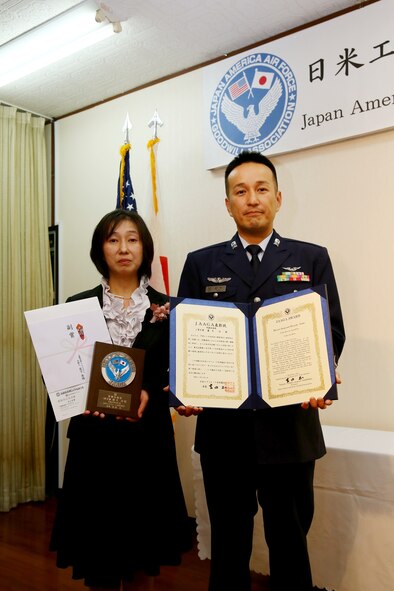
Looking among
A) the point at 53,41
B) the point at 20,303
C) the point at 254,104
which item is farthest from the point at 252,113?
the point at 20,303

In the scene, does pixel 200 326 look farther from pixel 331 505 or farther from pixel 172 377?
pixel 331 505

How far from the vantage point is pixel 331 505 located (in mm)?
1926

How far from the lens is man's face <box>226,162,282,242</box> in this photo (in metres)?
1.58

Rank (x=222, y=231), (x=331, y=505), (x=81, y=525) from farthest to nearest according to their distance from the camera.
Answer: (x=222, y=231), (x=331, y=505), (x=81, y=525)

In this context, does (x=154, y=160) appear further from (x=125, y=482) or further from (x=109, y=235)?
(x=125, y=482)

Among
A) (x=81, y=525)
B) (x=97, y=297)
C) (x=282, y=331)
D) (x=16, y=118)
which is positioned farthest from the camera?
(x=16, y=118)

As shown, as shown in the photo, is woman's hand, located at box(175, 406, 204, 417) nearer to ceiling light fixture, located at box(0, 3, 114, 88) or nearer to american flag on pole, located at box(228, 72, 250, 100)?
american flag on pole, located at box(228, 72, 250, 100)

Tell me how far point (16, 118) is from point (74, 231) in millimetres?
882

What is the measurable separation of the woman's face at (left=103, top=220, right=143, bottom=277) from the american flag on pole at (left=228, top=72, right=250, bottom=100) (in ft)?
4.30

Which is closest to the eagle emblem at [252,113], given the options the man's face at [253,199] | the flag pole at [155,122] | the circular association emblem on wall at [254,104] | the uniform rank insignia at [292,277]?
the circular association emblem on wall at [254,104]

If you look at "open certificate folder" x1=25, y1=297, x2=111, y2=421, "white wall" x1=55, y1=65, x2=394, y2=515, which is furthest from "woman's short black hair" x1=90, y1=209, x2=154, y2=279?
"white wall" x1=55, y1=65, x2=394, y2=515

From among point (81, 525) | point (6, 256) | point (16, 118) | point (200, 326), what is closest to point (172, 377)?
point (200, 326)

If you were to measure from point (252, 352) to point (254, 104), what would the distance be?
1672 mm

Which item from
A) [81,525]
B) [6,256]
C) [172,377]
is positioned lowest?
[81,525]
